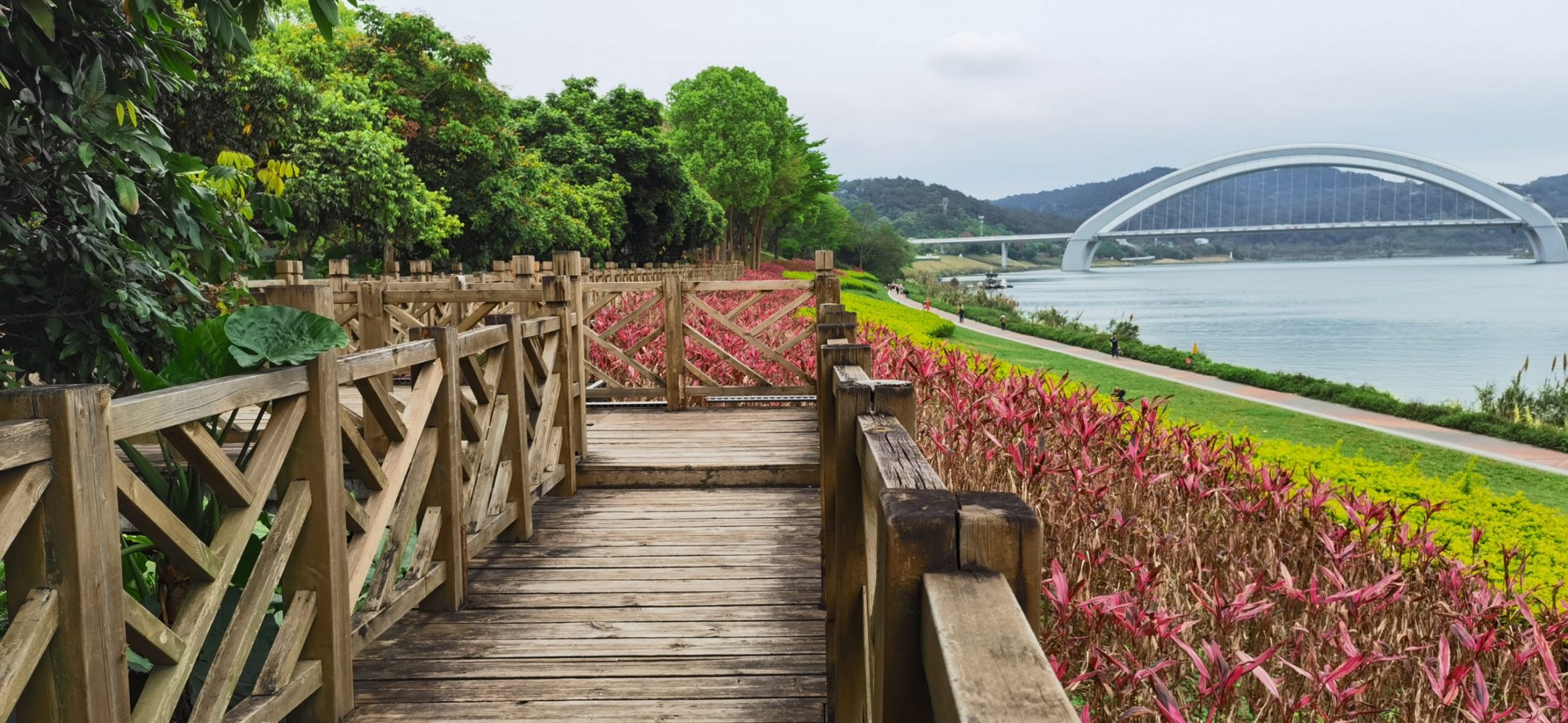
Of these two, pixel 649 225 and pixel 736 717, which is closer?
pixel 736 717

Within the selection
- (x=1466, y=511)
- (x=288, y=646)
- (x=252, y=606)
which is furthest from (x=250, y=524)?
(x=1466, y=511)

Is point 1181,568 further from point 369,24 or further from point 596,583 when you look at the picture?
point 369,24

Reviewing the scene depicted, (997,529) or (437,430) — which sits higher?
(997,529)

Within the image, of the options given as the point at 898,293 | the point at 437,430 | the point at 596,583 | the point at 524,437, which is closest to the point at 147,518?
the point at 437,430

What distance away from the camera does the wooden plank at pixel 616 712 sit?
296cm

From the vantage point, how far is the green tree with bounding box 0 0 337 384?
9.70 feet

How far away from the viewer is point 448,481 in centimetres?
381

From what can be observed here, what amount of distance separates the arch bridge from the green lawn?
69.0 metres

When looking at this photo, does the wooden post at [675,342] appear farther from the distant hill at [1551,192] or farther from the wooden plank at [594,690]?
the distant hill at [1551,192]

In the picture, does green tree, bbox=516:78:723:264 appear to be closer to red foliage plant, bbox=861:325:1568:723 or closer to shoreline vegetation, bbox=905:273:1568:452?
shoreline vegetation, bbox=905:273:1568:452

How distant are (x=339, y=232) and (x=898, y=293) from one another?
1860 inches

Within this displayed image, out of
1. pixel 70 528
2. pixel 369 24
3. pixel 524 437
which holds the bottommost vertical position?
pixel 524 437

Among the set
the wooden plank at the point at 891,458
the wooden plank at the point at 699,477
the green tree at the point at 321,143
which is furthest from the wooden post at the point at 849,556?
the green tree at the point at 321,143

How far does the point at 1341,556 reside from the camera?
11.5ft
